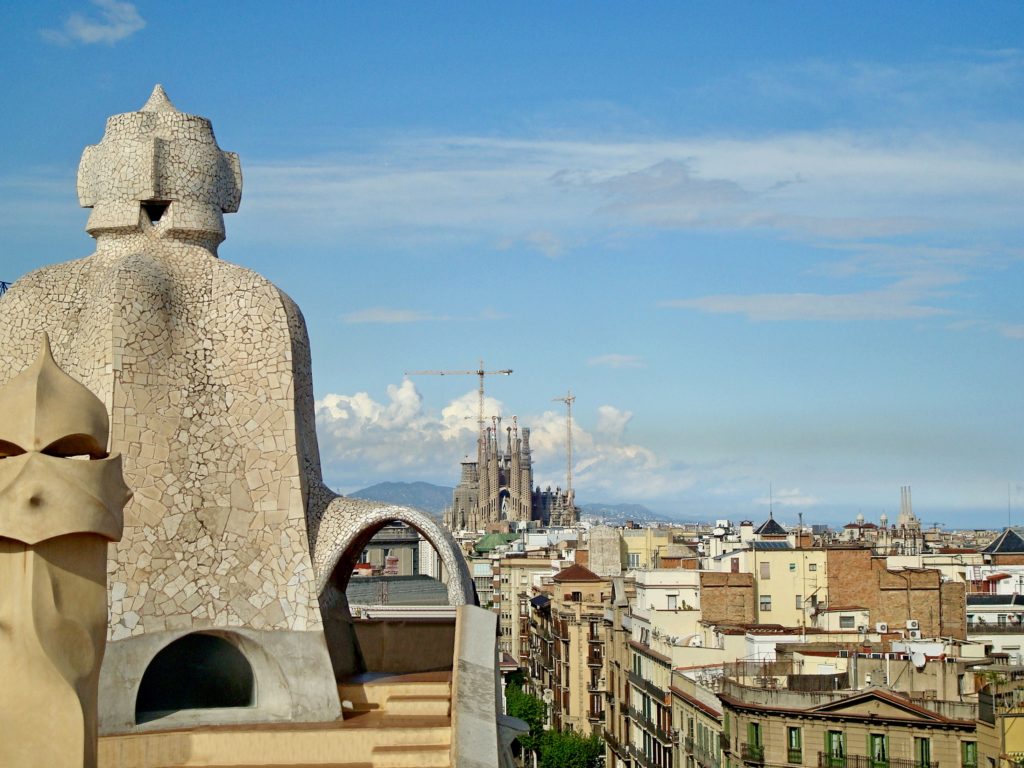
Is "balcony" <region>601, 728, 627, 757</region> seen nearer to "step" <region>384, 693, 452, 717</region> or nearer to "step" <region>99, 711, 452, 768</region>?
"step" <region>384, 693, 452, 717</region>

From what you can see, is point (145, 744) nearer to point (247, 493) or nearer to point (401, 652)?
point (247, 493)

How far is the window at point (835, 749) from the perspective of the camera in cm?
3138

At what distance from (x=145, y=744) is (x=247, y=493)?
12.5 ft

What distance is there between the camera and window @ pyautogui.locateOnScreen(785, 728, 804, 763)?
32.1 meters

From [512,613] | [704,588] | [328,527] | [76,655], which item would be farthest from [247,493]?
[512,613]

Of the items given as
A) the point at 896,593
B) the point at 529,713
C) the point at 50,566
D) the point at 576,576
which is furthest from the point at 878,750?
the point at 576,576

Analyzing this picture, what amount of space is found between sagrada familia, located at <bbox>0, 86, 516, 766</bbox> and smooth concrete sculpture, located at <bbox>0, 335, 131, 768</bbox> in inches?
201

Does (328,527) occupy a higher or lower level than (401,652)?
higher

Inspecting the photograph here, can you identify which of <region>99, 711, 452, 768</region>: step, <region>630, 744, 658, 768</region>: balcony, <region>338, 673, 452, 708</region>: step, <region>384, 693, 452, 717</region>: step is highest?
<region>338, 673, 452, 708</region>: step

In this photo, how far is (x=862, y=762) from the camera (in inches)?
1225

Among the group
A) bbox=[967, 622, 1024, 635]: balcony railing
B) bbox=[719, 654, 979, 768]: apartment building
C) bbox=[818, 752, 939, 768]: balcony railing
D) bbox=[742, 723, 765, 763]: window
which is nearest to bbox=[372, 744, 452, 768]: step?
bbox=[719, 654, 979, 768]: apartment building

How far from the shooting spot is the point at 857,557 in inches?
1976

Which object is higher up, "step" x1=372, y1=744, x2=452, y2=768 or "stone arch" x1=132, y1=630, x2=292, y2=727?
"stone arch" x1=132, y1=630, x2=292, y2=727

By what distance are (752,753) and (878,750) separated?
116 inches
